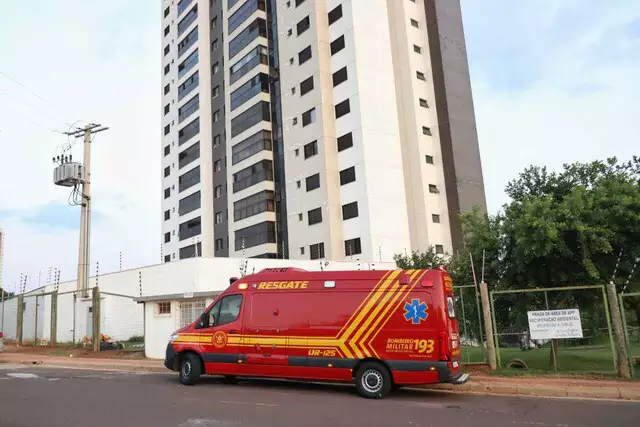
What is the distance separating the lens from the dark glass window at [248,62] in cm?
4850

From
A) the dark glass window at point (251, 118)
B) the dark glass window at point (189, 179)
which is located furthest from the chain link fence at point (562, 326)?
the dark glass window at point (189, 179)

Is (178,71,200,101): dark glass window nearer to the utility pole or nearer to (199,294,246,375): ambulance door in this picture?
the utility pole

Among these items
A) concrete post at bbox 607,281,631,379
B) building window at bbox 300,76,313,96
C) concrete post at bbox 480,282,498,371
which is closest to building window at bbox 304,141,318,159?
building window at bbox 300,76,313,96

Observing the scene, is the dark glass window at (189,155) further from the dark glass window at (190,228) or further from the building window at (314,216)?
the building window at (314,216)

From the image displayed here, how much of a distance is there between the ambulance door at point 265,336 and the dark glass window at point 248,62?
39.9 m

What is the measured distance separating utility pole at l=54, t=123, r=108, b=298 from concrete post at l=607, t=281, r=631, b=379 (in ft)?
97.6

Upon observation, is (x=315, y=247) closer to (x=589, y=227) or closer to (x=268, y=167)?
(x=268, y=167)

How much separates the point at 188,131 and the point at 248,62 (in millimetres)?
12142

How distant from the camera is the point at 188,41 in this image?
198 ft

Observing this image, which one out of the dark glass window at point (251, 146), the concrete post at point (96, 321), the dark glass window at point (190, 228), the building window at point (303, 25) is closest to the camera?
the concrete post at point (96, 321)

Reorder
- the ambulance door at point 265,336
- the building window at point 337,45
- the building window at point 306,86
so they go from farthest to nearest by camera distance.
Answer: the building window at point 306,86 → the building window at point 337,45 → the ambulance door at point 265,336

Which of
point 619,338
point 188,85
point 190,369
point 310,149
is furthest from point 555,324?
point 188,85

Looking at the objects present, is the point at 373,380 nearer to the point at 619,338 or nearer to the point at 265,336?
the point at 265,336

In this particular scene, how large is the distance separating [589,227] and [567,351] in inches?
124
